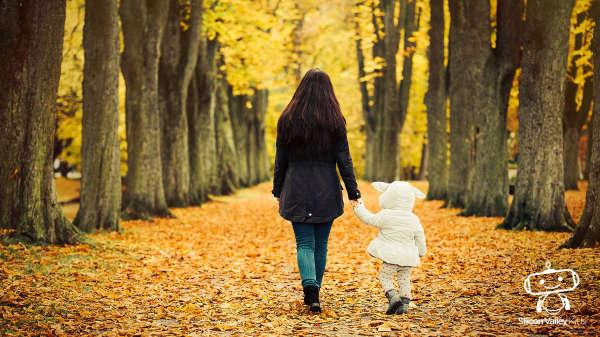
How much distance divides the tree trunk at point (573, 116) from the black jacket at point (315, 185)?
1863 cm

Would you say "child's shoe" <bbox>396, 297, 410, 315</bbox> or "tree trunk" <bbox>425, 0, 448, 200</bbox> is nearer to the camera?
"child's shoe" <bbox>396, 297, 410, 315</bbox>

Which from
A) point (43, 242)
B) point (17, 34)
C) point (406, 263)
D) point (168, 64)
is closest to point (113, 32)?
point (17, 34)

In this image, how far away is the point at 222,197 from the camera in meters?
25.7

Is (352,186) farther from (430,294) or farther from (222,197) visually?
(222,197)

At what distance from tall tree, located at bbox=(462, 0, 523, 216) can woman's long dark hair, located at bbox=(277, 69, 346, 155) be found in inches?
378

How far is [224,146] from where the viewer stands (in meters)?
26.5

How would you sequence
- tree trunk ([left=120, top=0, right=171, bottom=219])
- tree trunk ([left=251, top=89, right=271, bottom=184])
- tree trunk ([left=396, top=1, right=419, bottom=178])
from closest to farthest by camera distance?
tree trunk ([left=120, top=0, right=171, bottom=219]), tree trunk ([left=396, top=1, right=419, bottom=178]), tree trunk ([left=251, top=89, right=271, bottom=184])

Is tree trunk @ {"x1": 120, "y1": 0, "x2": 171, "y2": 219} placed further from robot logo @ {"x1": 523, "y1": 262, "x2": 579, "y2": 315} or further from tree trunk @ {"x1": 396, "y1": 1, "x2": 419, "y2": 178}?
tree trunk @ {"x1": 396, "y1": 1, "x2": 419, "y2": 178}

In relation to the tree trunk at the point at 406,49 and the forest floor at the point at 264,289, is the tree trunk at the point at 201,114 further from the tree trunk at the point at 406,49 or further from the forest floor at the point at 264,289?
the forest floor at the point at 264,289

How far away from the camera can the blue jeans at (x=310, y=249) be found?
5.72m

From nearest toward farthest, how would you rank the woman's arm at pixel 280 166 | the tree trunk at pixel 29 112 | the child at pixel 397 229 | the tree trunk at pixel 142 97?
1. the child at pixel 397 229
2. the woman's arm at pixel 280 166
3. the tree trunk at pixel 29 112
4. the tree trunk at pixel 142 97

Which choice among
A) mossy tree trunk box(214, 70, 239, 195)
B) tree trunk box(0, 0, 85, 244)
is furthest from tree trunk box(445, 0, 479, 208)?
tree trunk box(0, 0, 85, 244)

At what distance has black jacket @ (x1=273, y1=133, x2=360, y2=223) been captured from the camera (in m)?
5.71

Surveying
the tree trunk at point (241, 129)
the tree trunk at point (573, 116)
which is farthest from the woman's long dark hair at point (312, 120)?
the tree trunk at point (241, 129)
